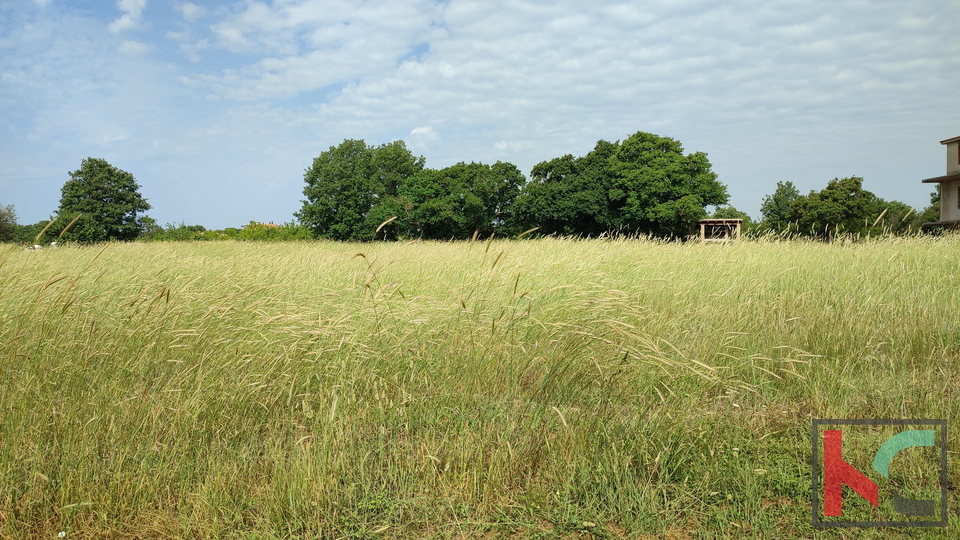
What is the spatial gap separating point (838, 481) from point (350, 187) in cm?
3521

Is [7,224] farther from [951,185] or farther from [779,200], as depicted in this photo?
[779,200]

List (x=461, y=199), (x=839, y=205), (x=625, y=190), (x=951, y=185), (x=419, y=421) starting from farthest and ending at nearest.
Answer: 1. (x=839, y=205)
2. (x=625, y=190)
3. (x=461, y=199)
4. (x=951, y=185)
5. (x=419, y=421)

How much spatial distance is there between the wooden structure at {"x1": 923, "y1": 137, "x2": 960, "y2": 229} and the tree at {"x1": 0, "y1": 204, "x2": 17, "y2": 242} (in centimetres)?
5904

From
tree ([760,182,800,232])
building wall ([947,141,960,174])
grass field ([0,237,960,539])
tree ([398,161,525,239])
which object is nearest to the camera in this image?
grass field ([0,237,960,539])

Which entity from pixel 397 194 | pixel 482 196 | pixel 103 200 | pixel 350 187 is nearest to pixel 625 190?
pixel 482 196

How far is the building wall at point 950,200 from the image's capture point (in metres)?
31.9

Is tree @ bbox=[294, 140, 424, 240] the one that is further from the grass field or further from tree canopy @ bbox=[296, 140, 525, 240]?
the grass field

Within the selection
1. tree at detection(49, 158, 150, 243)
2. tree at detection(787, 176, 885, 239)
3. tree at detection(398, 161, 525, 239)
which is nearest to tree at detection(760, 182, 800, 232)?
tree at detection(787, 176, 885, 239)

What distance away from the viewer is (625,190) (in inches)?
1419

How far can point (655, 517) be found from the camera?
2.15 m

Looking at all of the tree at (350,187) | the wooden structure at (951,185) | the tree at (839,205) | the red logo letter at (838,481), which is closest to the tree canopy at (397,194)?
the tree at (350,187)

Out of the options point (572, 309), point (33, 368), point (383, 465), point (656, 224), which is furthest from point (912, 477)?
point (656, 224)

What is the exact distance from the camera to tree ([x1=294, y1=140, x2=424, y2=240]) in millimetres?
34844

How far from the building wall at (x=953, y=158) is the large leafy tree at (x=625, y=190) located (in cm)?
1231
